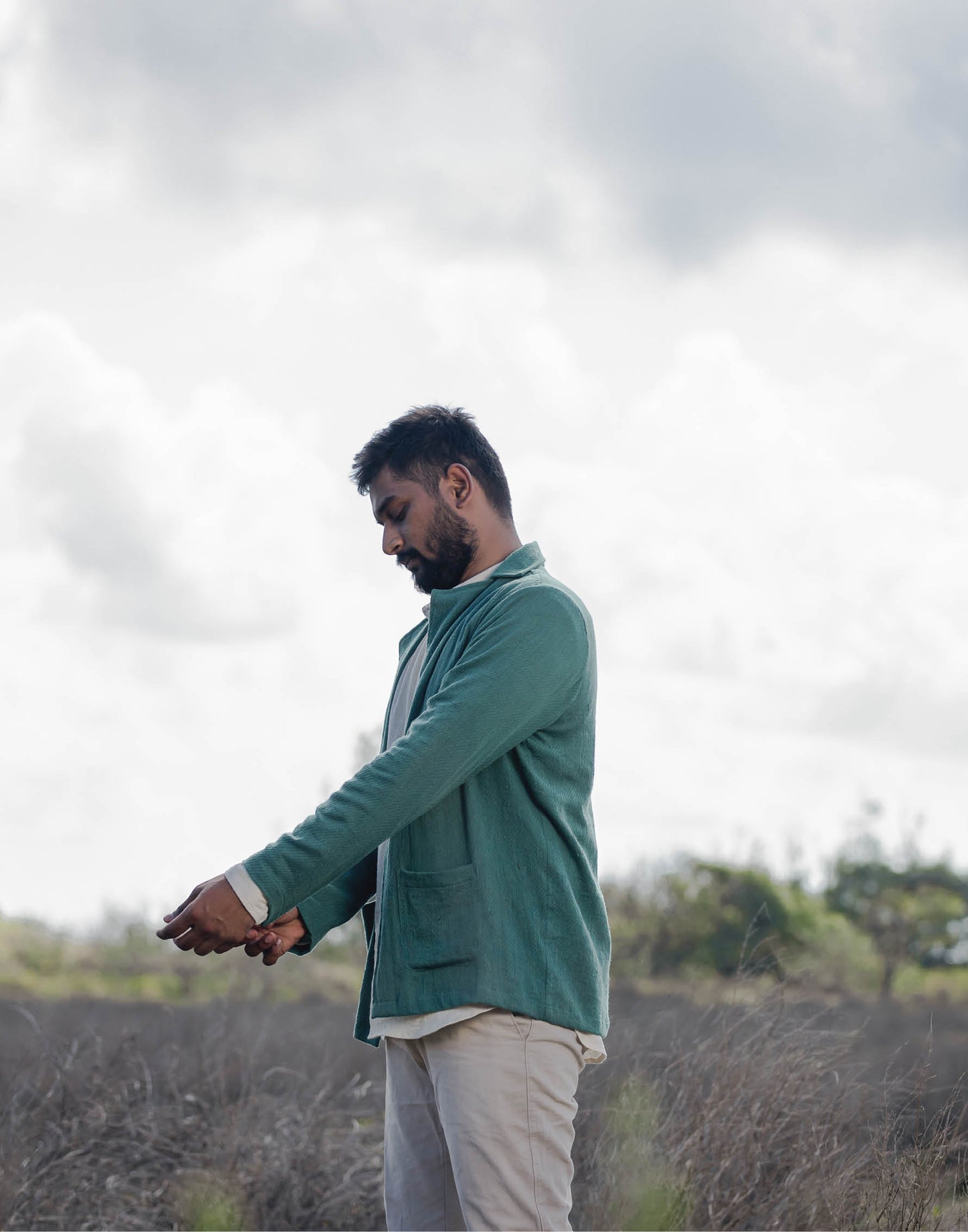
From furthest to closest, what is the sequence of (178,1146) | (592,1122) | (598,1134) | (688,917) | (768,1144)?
(688,917) → (178,1146) → (592,1122) → (598,1134) → (768,1144)

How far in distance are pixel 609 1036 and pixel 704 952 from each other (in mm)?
Answer: 9487

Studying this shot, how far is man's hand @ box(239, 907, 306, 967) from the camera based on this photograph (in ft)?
8.87

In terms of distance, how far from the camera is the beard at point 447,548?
2855mm

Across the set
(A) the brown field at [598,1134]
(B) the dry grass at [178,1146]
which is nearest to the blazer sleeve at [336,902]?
(A) the brown field at [598,1134]

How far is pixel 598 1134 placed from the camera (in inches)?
203

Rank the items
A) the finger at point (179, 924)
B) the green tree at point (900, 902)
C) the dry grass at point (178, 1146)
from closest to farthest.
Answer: the finger at point (179, 924), the dry grass at point (178, 1146), the green tree at point (900, 902)

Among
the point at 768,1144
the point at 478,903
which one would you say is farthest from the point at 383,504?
the point at 768,1144

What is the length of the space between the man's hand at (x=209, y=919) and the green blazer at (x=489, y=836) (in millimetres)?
55

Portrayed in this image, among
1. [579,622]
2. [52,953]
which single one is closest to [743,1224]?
[579,622]

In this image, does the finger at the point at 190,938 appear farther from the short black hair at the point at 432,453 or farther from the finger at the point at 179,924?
the short black hair at the point at 432,453

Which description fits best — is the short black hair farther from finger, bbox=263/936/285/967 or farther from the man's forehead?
finger, bbox=263/936/285/967

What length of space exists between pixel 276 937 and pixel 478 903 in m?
0.51

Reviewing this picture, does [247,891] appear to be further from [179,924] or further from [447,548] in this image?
[447,548]

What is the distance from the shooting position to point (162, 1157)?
→ 5430 mm
